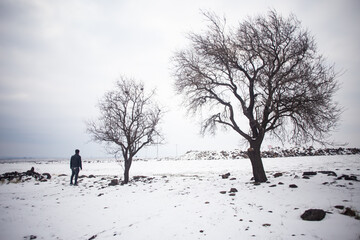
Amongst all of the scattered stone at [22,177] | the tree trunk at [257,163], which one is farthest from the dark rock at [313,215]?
the scattered stone at [22,177]

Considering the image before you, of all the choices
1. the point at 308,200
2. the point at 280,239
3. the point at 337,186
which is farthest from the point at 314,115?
the point at 280,239

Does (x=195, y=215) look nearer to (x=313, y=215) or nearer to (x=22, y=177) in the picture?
(x=313, y=215)

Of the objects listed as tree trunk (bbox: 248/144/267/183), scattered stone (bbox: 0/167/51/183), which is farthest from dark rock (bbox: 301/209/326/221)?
scattered stone (bbox: 0/167/51/183)

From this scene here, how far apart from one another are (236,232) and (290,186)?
5.41 meters

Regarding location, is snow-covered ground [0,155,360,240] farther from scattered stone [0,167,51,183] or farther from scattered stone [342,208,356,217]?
scattered stone [0,167,51,183]

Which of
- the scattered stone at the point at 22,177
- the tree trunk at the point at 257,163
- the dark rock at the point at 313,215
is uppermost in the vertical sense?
the tree trunk at the point at 257,163

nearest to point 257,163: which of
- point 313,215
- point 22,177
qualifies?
point 313,215

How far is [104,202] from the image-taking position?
27.6 feet

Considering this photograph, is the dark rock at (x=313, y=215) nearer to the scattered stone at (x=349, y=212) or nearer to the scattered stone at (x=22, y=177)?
the scattered stone at (x=349, y=212)

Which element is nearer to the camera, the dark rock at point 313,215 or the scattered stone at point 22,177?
the dark rock at point 313,215

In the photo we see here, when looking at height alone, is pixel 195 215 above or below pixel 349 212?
below

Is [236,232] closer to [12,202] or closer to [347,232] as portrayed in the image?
[347,232]

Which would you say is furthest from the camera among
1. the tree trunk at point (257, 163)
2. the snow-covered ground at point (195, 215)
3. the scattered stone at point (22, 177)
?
the scattered stone at point (22, 177)

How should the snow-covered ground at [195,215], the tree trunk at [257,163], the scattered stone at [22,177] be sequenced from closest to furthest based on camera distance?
the snow-covered ground at [195,215] → the tree trunk at [257,163] → the scattered stone at [22,177]
